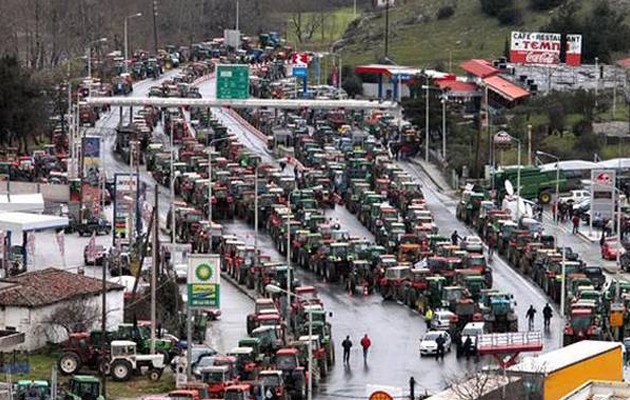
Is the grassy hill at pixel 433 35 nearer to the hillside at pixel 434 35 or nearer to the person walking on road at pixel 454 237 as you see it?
the hillside at pixel 434 35

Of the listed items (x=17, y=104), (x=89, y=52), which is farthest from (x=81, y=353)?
(x=89, y=52)

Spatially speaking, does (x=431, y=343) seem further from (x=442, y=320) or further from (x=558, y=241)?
(x=558, y=241)

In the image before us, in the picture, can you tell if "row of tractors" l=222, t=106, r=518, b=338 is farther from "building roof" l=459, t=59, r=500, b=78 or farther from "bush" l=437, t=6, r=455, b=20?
"bush" l=437, t=6, r=455, b=20

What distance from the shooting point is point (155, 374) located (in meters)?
75.4

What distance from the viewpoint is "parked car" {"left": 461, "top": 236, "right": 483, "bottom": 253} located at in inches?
3841

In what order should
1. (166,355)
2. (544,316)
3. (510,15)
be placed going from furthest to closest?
(510,15)
(544,316)
(166,355)

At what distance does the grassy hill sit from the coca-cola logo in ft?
63.8

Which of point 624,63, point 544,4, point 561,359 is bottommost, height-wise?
point 561,359

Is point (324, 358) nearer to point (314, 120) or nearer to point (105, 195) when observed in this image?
point (105, 195)

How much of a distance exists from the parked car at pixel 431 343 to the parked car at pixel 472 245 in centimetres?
1604

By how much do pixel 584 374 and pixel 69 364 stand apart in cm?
1627

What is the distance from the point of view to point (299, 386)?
72750 millimetres

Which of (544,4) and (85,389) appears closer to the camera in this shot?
(85,389)

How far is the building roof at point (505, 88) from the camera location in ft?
471
